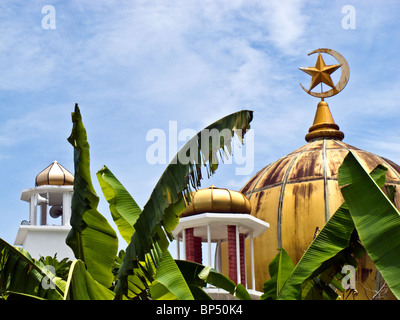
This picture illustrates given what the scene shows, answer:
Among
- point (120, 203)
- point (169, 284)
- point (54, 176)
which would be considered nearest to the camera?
point (169, 284)

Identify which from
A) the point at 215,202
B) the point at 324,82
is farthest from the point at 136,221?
the point at 324,82

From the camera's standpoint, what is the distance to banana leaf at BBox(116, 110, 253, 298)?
440 inches

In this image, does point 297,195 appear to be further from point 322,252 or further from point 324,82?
point 322,252

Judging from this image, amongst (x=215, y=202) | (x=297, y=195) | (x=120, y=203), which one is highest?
(x=297, y=195)

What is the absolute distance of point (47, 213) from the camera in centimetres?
3231

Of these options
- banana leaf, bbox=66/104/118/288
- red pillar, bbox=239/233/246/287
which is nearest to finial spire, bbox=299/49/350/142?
red pillar, bbox=239/233/246/287

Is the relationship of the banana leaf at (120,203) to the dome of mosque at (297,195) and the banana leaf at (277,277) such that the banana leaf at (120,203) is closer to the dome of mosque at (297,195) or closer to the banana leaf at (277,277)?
the banana leaf at (277,277)

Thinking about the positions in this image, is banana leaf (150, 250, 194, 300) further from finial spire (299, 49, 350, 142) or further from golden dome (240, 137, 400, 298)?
finial spire (299, 49, 350, 142)

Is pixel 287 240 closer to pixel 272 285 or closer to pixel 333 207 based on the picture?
pixel 333 207

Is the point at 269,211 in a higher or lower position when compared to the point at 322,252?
higher

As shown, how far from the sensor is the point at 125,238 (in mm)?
14094

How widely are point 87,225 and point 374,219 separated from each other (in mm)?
4073

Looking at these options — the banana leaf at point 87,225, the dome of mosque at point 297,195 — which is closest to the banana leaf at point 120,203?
the banana leaf at point 87,225
